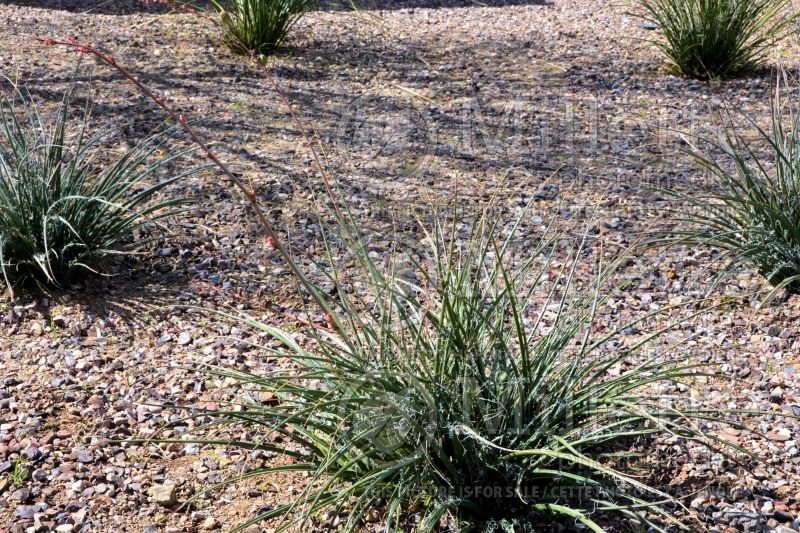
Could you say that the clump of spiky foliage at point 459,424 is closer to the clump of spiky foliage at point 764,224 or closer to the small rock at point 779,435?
the small rock at point 779,435

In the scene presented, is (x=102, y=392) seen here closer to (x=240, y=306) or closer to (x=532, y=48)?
(x=240, y=306)

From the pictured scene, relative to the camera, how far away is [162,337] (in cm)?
307

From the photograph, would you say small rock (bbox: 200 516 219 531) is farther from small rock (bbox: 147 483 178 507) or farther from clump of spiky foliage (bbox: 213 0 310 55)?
clump of spiky foliage (bbox: 213 0 310 55)

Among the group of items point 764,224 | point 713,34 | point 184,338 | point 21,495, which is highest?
point 713,34

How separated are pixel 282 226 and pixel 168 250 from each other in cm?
50

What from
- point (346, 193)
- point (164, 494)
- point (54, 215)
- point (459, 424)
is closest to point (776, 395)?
point (459, 424)

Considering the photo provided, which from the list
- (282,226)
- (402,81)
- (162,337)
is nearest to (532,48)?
(402,81)

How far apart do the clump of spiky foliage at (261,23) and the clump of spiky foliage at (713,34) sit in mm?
2330

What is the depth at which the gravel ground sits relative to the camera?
2438 mm

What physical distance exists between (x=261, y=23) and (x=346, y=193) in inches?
83.6

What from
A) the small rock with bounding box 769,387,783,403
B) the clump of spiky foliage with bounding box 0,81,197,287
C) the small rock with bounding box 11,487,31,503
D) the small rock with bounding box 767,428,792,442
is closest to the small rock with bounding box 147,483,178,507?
the small rock with bounding box 11,487,31,503

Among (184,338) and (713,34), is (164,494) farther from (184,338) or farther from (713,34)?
(713,34)

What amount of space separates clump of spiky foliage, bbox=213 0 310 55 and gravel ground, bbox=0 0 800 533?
0.13 m

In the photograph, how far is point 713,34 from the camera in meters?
5.47
